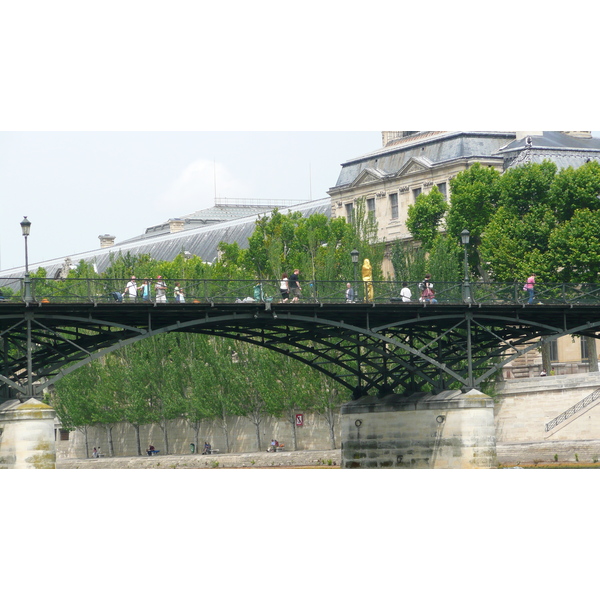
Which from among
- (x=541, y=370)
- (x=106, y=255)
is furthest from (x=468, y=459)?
(x=106, y=255)

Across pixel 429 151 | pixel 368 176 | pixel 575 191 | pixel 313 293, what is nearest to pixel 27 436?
pixel 313 293

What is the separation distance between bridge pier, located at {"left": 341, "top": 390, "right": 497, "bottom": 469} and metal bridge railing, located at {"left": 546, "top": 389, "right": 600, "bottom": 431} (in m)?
11.7

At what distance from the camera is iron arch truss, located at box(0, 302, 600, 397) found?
149ft

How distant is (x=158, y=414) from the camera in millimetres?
80062

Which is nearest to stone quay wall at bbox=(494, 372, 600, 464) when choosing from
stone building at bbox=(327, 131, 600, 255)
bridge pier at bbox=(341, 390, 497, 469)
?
bridge pier at bbox=(341, 390, 497, 469)

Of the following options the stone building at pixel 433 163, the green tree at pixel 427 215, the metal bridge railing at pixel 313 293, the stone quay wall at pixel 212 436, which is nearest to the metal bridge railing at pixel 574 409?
the metal bridge railing at pixel 313 293

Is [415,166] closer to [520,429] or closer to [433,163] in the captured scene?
[433,163]

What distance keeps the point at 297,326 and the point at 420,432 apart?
20.5 ft

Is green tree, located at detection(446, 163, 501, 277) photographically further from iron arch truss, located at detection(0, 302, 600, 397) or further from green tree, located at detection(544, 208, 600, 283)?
iron arch truss, located at detection(0, 302, 600, 397)

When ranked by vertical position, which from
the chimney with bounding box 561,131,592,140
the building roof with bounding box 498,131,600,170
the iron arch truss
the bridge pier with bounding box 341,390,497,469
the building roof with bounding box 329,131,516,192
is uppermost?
the chimney with bounding box 561,131,592,140

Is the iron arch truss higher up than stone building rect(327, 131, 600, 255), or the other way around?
stone building rect(327, 131, 600, 255)

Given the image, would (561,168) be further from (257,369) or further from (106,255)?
(106,255)

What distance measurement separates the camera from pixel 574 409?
210 ft

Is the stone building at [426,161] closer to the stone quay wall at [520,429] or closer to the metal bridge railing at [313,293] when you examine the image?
the metal bridge railing at [313,293]
